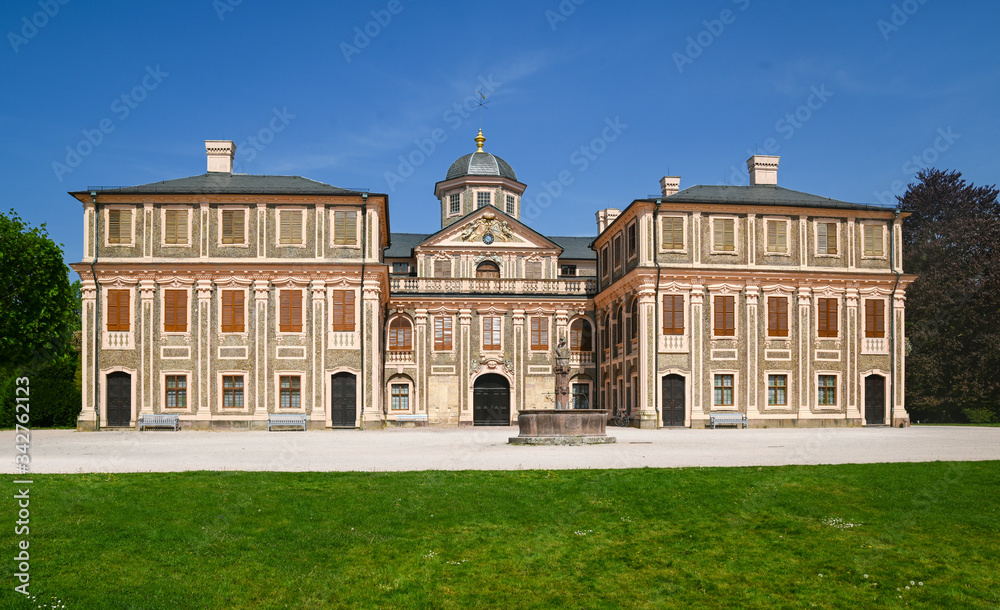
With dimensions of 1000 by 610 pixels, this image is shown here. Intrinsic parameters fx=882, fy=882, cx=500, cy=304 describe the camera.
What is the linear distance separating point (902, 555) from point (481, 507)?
18.7 feet

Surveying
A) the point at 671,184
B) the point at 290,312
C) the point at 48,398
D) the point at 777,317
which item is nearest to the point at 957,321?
the point at 777,317

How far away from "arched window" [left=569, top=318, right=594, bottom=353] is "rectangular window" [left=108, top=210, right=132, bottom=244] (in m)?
23.6

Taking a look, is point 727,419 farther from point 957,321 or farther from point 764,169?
point 957,321

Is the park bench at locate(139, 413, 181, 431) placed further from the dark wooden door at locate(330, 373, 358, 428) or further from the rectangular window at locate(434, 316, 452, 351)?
the rectangular window at locate(434, 316, 452, 351)

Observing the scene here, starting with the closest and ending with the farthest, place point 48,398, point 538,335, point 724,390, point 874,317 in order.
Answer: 1. point 724,390
2. point 874,317
3. point 48,398
4. point 538,335

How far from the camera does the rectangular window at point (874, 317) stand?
42.8 metres

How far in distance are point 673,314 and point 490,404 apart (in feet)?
41.1

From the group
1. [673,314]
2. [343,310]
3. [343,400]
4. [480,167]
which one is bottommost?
[343,400]

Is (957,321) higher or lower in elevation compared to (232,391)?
higher

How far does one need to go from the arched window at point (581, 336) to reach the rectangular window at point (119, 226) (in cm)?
2358

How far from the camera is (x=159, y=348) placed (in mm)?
40000

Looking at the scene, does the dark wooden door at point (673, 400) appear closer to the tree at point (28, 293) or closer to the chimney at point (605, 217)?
the chimney at point (605, 217)

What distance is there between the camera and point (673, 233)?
41406 millimetres

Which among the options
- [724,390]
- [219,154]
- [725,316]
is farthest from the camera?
[219,154]
